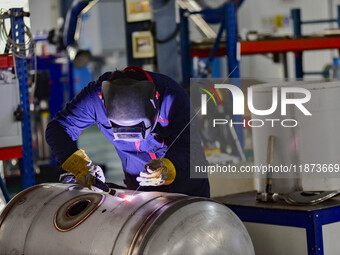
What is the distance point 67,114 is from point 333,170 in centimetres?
149

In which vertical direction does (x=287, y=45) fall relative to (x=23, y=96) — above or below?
above

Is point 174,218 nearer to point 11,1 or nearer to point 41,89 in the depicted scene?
point 11,1

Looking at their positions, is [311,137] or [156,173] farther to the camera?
[311,137]

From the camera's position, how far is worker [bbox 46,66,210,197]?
109 inches

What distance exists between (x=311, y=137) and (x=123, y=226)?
4.41 feet

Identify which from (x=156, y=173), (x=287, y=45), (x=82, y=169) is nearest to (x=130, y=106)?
(x=156, y=173)

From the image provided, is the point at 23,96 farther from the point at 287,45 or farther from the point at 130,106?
the point at 287,45

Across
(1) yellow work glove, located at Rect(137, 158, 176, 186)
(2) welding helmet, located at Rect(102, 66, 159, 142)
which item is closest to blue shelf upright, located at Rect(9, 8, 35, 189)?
(2) welding helmet, located at Rect(102, 66, 159, 142)

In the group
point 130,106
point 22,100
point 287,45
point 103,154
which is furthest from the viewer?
point 103,154

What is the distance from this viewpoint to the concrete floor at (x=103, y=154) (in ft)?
25.1

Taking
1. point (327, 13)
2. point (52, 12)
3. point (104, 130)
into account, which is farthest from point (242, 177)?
point (52, 12)

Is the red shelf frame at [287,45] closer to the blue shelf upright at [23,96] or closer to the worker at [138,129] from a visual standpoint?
the blue shelf upright at [23,96]

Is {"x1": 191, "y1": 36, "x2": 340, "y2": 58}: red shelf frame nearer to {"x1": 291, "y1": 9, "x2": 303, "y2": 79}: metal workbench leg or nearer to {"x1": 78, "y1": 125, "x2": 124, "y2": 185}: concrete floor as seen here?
{"x1": 291, "y1": 9, "x2": 303, "y2": 79}: metal workbench leg

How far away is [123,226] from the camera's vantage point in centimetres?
251
